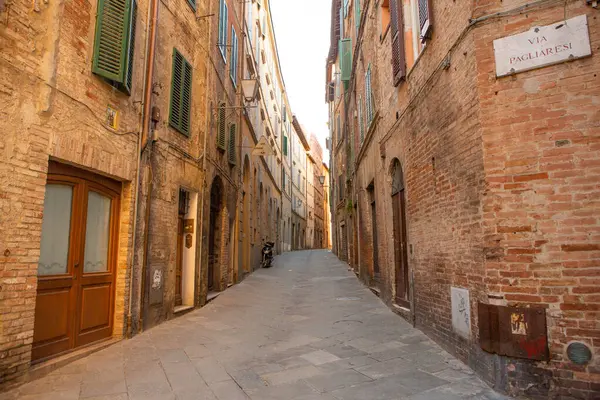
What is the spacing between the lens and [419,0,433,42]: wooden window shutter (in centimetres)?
533

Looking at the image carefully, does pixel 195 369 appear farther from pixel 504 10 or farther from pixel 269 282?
pixel 269 282

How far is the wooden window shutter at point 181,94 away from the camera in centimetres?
755

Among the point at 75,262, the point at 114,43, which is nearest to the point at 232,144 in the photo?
the point at 114,43

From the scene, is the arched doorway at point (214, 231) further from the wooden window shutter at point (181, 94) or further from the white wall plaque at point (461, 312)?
the white wall plaque at point (461, 312)

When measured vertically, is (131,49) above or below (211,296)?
above

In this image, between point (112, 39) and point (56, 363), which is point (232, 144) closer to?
point (112, 39)

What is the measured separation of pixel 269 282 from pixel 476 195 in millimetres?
9490

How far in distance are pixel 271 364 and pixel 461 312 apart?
7.63 feet

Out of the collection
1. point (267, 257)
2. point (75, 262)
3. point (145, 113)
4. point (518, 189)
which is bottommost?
point (267, 257)

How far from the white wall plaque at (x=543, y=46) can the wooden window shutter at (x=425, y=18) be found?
4.94ft

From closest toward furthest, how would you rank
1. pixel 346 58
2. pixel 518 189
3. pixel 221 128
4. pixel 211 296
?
pixel 518 189 → pixel 211 296 → pixel 221 128 → pixel 346 58

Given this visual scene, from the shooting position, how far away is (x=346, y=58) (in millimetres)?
15336

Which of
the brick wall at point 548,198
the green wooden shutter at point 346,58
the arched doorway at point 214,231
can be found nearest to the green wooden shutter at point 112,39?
the brick wall at point 548,198

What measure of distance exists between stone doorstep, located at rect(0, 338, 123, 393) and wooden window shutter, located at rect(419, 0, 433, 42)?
6172 millimetres
